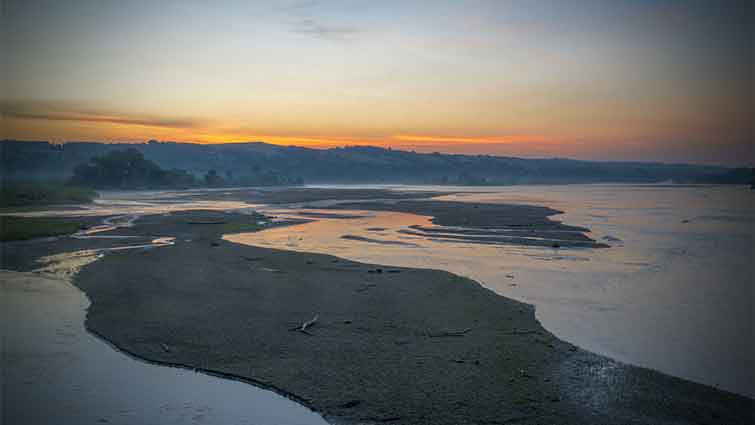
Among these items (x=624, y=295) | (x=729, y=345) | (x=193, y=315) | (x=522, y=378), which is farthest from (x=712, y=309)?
(x=193, y=315)

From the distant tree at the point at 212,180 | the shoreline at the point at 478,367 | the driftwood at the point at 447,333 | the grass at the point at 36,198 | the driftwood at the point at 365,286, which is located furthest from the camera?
the distant tree at the point at 212,180

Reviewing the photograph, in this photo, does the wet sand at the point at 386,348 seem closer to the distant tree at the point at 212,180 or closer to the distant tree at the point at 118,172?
the distant tree at the point at 118,172

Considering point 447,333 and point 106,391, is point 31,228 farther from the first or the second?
point 447,333

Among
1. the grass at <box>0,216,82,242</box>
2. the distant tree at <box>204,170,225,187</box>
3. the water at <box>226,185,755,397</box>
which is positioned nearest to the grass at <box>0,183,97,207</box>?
the grass at <box>0,216,82,242</box>

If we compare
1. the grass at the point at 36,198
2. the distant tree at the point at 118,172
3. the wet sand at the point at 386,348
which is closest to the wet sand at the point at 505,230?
the wet sand at the point at 386,348

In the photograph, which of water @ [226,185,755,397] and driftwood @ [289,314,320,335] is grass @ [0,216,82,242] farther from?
driftwood @ [289,314,320,335]
